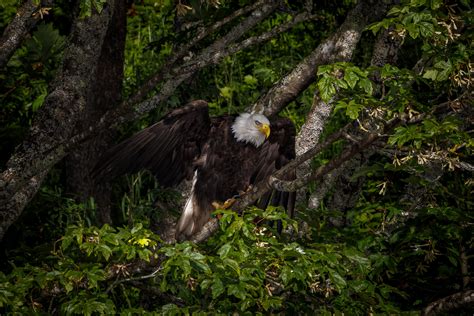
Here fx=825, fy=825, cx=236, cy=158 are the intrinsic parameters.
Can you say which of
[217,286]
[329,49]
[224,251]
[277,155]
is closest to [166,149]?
[277,155]

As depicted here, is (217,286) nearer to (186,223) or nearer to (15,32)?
(15,32)

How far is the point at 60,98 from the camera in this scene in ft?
17.5

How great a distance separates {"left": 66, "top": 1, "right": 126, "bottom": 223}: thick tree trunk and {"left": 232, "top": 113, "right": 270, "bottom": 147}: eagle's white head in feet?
4.89

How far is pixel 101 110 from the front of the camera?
749 centimetres

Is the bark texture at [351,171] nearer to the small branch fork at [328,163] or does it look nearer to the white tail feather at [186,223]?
the white tail feather at [186,223]

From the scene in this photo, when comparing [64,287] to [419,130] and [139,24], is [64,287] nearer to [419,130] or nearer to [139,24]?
[419,130]

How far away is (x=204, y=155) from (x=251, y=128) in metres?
0.55

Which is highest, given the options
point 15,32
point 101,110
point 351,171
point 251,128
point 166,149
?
point 15,32

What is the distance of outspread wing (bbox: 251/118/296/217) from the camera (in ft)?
20.3

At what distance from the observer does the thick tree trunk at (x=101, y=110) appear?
23.8ft

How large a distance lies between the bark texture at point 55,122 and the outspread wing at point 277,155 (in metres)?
1.63

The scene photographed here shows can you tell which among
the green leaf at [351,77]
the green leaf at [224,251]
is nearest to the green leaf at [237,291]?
the green leaf at [224,251]

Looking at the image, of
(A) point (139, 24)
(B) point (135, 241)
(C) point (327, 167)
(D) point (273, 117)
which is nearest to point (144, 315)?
(B) point (135, 241)

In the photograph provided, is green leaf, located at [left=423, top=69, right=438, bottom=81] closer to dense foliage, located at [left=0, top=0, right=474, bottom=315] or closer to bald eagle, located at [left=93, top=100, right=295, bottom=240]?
dense foliage, located at [left=0, top=0, right=474, bottom=315]
